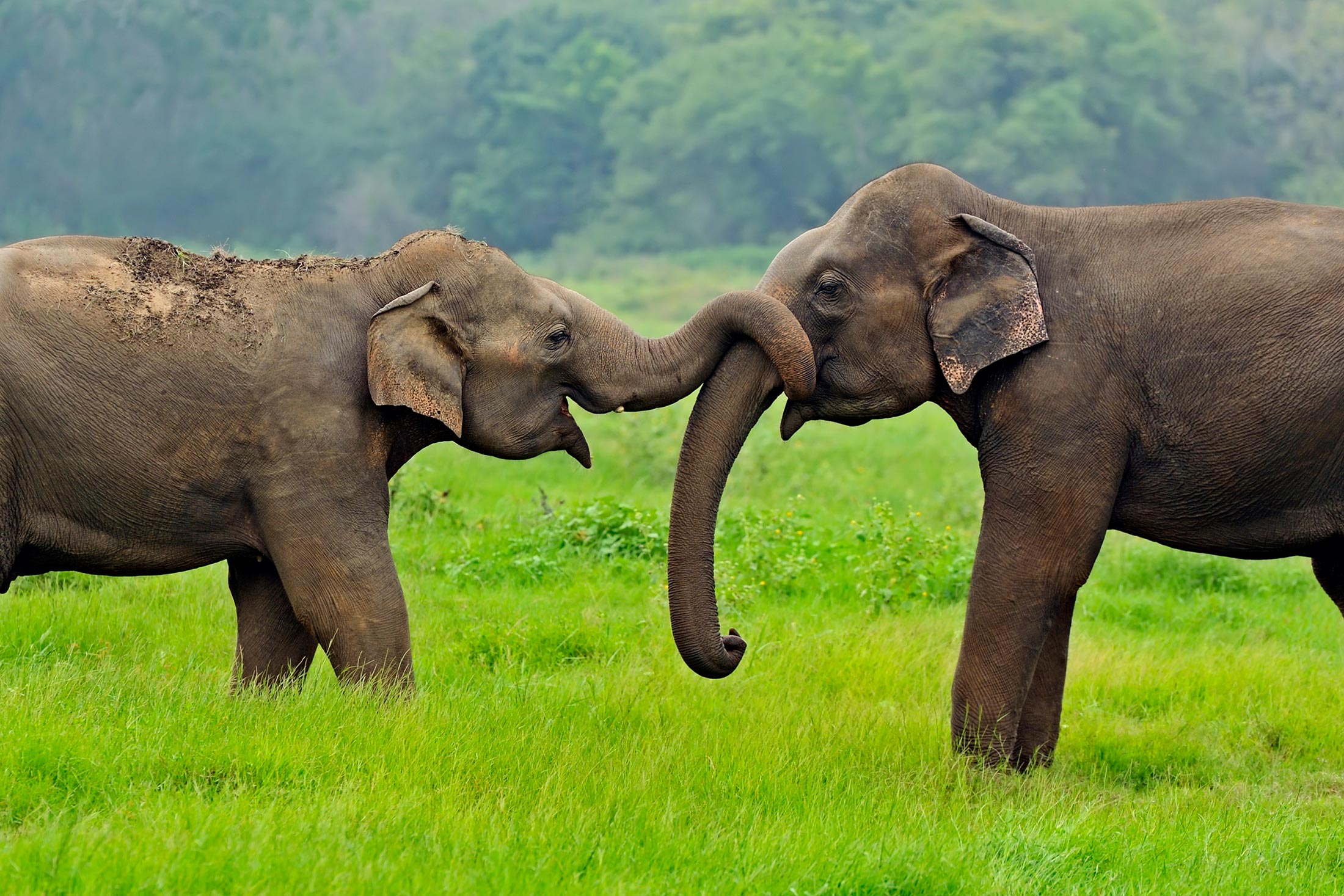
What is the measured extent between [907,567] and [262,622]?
146 inches

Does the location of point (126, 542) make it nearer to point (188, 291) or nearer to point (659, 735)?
point (188, 291)

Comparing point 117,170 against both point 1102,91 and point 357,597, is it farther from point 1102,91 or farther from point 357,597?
point 357,597

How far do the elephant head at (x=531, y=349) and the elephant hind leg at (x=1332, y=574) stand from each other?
2065 millimetres

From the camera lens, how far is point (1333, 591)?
5.77 metres

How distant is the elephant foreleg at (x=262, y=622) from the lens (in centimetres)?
552

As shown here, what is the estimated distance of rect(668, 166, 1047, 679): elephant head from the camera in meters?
5.18

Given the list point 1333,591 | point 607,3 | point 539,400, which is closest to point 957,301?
point 539,400

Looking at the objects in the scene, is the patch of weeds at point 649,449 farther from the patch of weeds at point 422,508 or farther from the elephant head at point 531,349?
the elephant head at point 531,349

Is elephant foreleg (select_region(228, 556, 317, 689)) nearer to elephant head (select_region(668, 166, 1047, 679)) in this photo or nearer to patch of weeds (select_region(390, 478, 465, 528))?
elephant head (select_region(668, 166, 1047, 679))

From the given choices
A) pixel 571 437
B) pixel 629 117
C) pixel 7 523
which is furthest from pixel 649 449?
pixel 629 117

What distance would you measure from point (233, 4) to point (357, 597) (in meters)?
53.0

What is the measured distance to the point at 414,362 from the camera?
5086 millimetres

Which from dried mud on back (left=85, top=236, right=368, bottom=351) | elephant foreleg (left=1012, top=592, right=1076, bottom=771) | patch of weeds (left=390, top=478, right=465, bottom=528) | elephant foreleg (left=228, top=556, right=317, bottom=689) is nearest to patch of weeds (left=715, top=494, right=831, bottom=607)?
patch of weeds (left=390, top=478, right=465, bottom=528)

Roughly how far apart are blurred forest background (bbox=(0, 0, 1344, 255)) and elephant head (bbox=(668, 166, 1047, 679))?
157ft
